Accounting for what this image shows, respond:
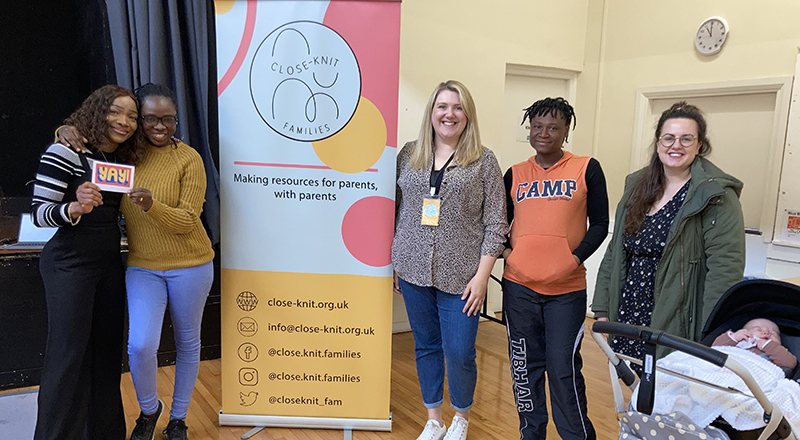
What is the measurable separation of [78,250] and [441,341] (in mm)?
1545

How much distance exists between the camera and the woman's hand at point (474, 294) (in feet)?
6.63

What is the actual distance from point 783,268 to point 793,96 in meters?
1.24

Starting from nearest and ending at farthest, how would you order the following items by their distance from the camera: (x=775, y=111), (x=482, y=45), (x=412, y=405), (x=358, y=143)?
(x=358, y=143) → (x=412, y=405) → (x=775, y=111) → (x=482, y=45)

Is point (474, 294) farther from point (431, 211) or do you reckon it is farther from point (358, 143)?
point (358, 143)

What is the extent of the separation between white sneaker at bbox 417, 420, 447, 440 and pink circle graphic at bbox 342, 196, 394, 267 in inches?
31.5

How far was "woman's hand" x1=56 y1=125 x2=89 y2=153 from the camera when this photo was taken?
1740 millimetres

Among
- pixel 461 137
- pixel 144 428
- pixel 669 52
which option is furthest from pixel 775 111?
pixel 144 428

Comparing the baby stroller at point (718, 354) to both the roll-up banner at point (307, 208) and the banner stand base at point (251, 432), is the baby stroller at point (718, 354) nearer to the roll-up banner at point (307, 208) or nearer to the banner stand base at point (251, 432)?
the roll-up banner at point (307, 208)

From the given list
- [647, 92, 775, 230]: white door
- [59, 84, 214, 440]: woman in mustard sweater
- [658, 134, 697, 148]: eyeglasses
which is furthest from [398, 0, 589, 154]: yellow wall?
[658, 134, 697, 148]: eyeglasses

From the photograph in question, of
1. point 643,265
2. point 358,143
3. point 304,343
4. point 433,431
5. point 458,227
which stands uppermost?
point 358,143

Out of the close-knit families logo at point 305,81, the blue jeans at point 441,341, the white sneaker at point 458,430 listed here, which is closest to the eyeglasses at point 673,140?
the blue jeans at point 441,341

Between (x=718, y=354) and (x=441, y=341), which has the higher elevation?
(x=718, y=354)

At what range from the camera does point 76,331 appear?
1.80 m

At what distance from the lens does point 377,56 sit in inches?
86.0
